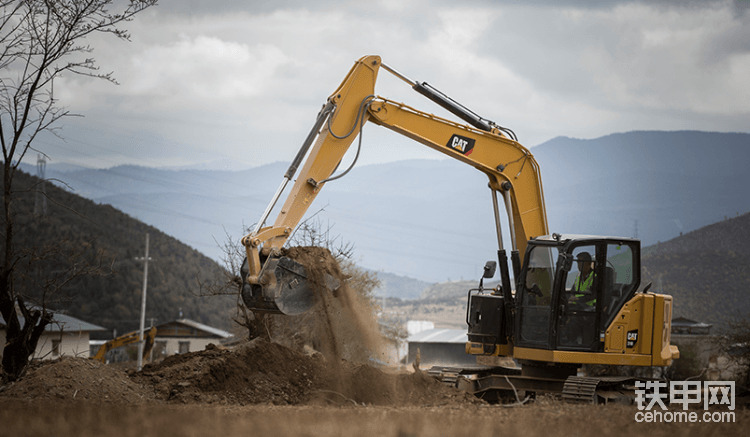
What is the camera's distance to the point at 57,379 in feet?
31.4

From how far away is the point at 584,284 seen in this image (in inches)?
405

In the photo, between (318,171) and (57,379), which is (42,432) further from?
(318,171)

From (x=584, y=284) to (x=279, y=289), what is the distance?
4.71 metres

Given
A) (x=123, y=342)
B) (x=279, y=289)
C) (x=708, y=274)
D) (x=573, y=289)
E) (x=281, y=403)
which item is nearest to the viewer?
(x=279, y=289)

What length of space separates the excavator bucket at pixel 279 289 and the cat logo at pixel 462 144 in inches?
131

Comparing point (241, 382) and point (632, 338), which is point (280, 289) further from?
point (632, 338)

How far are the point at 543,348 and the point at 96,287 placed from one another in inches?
2492

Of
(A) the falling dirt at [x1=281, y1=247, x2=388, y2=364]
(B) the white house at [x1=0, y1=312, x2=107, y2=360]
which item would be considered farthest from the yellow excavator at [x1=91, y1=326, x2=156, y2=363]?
(A) the falling dirt at [x1=281, y1=247, x2=388, y2=364]

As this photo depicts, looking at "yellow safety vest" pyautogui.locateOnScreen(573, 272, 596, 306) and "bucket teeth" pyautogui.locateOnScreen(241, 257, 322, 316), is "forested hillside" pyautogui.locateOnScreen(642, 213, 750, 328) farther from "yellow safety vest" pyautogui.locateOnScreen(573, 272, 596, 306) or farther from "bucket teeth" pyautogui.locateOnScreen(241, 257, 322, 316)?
"bucket teeth" pyautogui.locateOnScreen(241, 257, 322, 316)

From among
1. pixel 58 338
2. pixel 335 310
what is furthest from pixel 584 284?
pixel 58 338

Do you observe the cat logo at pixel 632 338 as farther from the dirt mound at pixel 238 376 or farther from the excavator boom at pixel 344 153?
the dirt mound at pixel 238 376

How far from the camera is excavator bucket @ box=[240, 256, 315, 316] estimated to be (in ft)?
29.5

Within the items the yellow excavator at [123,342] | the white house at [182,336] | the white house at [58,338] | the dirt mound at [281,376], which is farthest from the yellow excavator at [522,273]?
the white house at [182,336]

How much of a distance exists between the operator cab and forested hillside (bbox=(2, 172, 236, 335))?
46.9m
